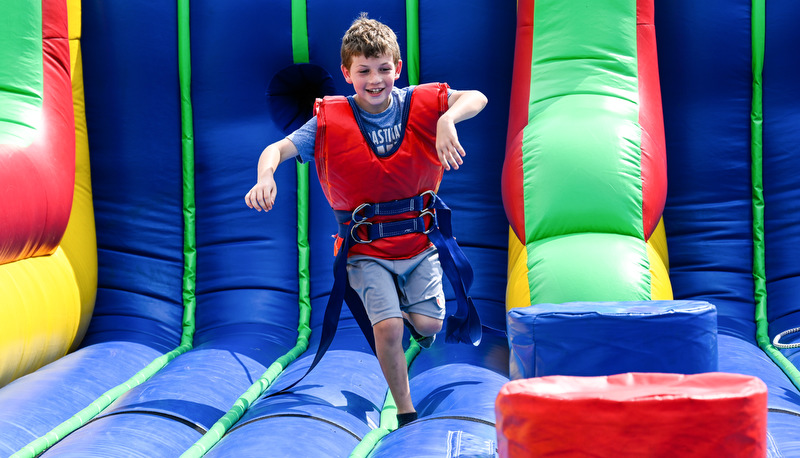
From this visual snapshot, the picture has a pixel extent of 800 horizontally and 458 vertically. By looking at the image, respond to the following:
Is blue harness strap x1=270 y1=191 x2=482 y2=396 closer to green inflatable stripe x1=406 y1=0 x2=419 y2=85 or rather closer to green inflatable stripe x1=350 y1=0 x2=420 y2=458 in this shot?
green inflatable stripe x1=350 y1=0 x2=420 y2=458

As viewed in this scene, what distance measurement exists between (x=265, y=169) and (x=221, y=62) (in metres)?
1.25

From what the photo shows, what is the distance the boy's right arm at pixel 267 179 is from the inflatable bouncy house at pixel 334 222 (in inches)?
18.4

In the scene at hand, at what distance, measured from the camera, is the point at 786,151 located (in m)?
2.81

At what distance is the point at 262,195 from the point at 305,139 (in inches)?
12.2

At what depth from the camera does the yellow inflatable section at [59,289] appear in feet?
7.30

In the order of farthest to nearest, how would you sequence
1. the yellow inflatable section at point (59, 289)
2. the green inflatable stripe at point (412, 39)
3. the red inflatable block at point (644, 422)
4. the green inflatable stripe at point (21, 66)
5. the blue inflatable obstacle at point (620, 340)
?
the green inflatable stripe at point (412, 39) → the green inflatable stripe at point (21, 66) → the yellow inflatable section at point (59, 289) → the blue inflatable obstacle at point (620, 340) → the red inflatable block at point (644, 422)

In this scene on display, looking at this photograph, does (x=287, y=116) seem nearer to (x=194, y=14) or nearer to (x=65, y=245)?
(x=194, y=14)

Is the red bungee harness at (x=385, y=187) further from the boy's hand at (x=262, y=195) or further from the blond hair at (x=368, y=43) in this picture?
the boy's hand at (x=262, y=195)

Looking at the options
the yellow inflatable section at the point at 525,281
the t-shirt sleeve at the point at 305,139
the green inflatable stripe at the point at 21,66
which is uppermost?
the green inflatable stripe at the point at 21,66

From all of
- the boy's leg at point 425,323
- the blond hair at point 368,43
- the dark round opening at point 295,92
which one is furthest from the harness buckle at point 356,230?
the dark round opening at point 295,92

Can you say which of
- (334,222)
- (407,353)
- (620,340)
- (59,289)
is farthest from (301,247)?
(620,340)

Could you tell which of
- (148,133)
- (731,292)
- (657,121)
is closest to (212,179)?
(148,133)

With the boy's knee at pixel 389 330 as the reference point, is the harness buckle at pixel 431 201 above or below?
above

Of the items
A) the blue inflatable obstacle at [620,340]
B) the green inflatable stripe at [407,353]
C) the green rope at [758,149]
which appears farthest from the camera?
the green rope at [758,149]
